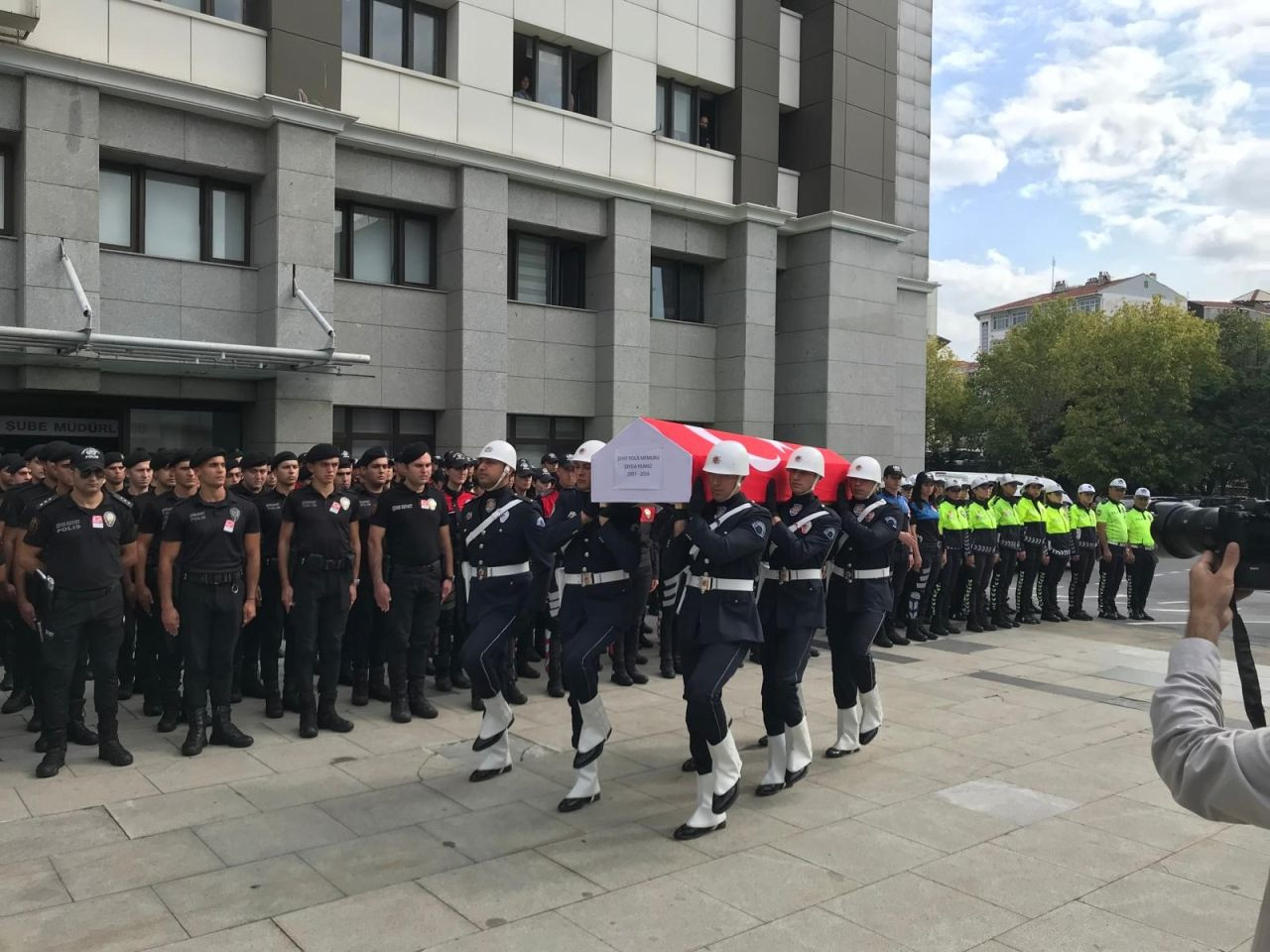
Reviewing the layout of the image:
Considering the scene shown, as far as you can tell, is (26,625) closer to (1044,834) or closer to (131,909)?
(131,909)

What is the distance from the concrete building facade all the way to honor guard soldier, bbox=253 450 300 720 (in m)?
5.31

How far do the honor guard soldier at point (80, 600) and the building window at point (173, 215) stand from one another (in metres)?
8.19

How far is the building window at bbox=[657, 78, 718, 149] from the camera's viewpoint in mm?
19734

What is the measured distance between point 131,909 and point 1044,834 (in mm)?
4767

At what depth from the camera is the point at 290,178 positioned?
14211 millimetres

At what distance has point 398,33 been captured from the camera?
16234 mm

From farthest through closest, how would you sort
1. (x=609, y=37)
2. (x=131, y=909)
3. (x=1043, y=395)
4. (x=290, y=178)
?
1. (x=1043, y=395)
2. (x=609, y=37)
3. (x=290, y=178)
4. (x=131, y=909)

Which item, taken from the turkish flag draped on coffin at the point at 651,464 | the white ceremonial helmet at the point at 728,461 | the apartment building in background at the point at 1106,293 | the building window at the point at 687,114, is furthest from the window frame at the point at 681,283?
the apartment building in background at the point at 1106,293

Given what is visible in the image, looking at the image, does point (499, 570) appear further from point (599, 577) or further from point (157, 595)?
point (157, 595)

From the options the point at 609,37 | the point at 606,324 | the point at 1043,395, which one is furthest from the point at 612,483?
the point at 1043,395

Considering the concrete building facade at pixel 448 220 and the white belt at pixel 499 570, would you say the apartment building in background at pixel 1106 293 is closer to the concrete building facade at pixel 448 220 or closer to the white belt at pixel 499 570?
the concrete building facade at pixel 448 220

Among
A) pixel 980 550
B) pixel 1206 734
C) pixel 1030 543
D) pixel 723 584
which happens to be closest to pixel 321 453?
pixel 723 584

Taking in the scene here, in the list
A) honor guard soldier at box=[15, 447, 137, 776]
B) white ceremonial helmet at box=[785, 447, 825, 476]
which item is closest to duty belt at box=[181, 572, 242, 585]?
honor guard soldier at box=[15, 447, 137, 776]

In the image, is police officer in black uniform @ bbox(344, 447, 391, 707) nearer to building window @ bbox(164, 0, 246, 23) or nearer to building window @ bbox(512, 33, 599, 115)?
building window @ bbox(164, 0, 246, 23)
